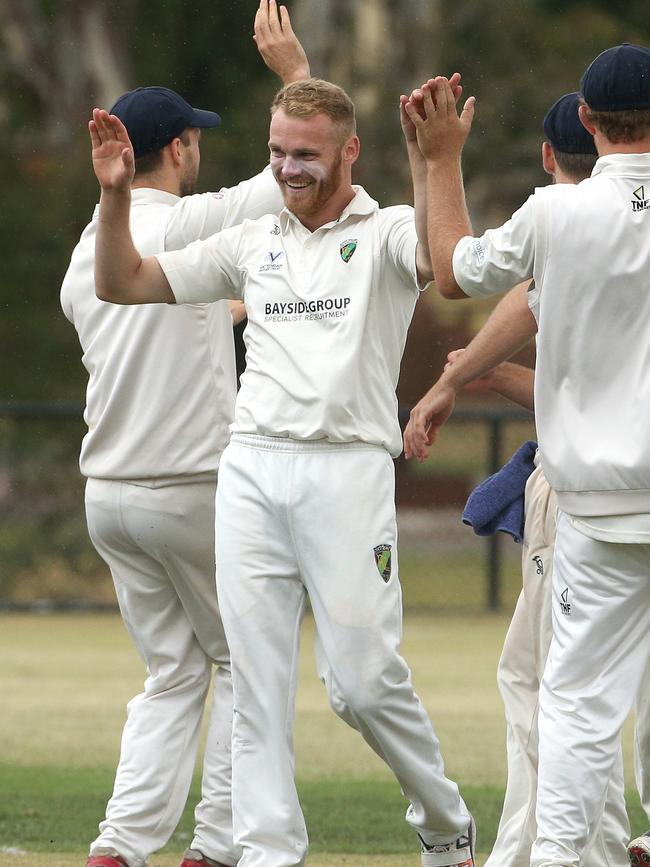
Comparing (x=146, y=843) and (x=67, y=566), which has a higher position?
(x=146, y=843)

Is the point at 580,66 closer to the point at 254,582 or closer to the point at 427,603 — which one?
the point at 427,603

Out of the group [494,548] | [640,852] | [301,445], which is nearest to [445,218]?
[301,445]

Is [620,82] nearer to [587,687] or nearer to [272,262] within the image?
[272,262]

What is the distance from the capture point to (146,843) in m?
5.43

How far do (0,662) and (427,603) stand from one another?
13.3ft

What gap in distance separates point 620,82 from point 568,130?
0.73 m

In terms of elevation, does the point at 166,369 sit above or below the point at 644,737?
above

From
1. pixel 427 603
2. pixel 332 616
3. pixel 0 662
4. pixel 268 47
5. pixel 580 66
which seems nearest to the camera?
pixel 332 616

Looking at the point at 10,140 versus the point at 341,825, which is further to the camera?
the point at 10,140

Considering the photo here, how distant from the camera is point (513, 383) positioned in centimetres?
572

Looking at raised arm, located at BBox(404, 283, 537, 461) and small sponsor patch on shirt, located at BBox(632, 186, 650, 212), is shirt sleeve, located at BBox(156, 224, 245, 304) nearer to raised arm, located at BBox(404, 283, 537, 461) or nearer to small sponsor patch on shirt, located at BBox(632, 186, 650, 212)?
raised arm, located at BBox(404, 283, 537, 461)

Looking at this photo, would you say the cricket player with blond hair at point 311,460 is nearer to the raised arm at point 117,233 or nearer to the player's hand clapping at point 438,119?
the raised arm at point 117,233

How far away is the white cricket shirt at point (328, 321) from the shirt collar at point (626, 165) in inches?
23.7

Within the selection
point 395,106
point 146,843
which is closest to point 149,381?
point 146,843
